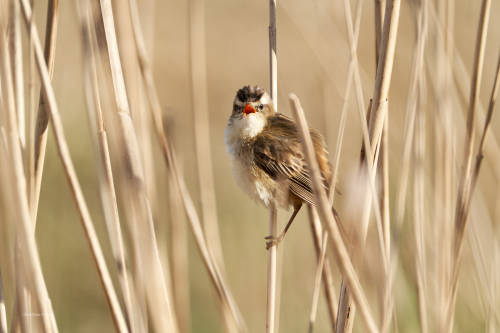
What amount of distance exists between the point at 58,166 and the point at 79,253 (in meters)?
1.06

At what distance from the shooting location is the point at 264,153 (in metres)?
2.98

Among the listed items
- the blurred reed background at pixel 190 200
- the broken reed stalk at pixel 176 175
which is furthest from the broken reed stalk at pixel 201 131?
the broken reed stalk at pixel 176 175

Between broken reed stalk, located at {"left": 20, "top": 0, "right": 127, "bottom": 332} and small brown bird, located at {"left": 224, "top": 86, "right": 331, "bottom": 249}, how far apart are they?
1.33 meters

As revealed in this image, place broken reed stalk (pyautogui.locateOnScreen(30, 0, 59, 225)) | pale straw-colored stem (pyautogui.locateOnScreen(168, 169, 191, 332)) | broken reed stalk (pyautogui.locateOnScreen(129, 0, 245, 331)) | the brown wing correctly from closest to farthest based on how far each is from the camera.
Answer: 1. broken reed stalk (pyautogui.locateOnScreen(30, 0, 59, 225))
2. broken reed stalk (pyautogui.locateOnScreen(129, 0, 245, 331))
3. pale straw-colored stem (pyautogui.locateOnScreen(168, 169, 191, 332))
4. the brown wing

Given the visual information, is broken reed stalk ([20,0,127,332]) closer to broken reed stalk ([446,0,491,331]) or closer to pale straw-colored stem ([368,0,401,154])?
pale straw-colored stem ([368,0,401,154])

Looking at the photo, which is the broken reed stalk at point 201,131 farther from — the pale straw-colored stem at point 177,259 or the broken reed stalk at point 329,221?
the broken reed stalk at point 329,221

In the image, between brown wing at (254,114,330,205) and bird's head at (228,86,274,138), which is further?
bird's head at (228,86,274,138)

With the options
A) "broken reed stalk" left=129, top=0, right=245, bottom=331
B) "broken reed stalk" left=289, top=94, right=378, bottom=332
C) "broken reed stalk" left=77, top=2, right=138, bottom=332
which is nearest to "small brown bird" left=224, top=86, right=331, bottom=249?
"broken reed stalk" left=129, top=0, right=245, bottom=331

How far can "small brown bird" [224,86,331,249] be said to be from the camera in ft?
9.66

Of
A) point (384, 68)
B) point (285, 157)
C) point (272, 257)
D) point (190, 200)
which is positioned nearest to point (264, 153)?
point (285, 157)

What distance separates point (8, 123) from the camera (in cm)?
160

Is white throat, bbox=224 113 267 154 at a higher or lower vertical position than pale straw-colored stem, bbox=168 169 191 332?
higher

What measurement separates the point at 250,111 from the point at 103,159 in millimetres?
1419

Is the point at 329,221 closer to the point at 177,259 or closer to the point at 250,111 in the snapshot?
the point at 177,259
